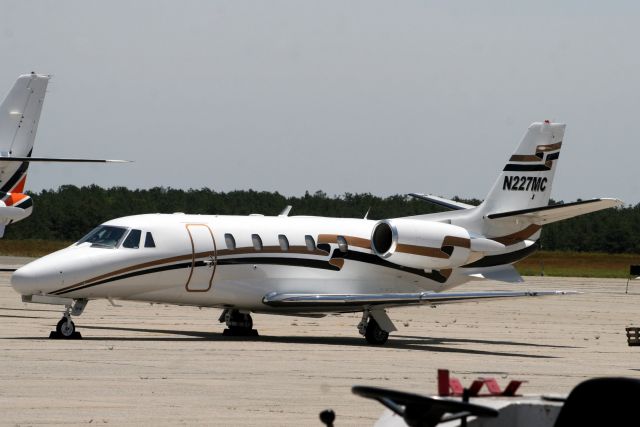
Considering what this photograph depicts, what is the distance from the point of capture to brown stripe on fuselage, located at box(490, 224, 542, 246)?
27.4 m

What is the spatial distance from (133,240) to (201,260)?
4.26 feet

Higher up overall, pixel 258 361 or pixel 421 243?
pixel 421 243

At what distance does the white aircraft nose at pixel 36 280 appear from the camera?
22641mm

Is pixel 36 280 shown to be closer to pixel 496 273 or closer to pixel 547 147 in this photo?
pixel 496 273

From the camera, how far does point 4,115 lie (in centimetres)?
4897

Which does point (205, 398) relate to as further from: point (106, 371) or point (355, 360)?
point (355, 360)

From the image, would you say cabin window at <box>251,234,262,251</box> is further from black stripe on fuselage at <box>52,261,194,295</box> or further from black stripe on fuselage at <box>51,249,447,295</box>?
black stripe on fuselage at <box>52,261,194,295</box>

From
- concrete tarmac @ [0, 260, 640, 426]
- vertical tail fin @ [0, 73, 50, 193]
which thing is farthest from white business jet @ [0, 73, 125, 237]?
concrete tarmac @ [0, 260, 640, 426]

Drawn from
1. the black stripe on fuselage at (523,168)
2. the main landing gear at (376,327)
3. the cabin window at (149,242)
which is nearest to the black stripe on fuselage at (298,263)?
the cabin window at (149,242)

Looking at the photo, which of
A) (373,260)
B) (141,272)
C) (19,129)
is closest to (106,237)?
(141,272)

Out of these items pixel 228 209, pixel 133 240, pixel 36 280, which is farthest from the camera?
pixel 228 209

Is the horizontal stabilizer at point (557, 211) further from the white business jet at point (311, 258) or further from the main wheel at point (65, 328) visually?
the main wheel at point (65, 328)

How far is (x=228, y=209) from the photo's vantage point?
74188 millimetres

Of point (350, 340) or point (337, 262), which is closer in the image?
point (337, 262)
